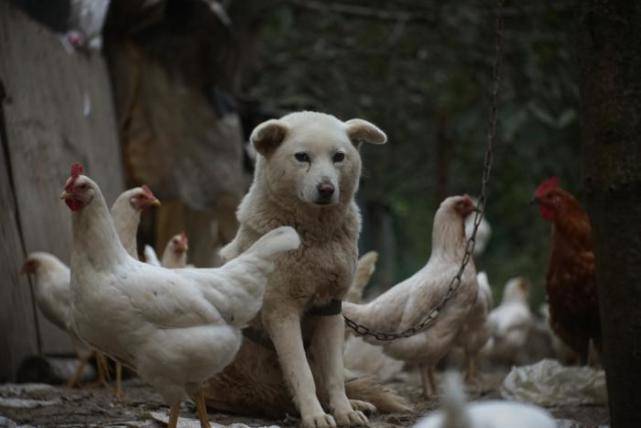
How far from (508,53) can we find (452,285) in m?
6.86

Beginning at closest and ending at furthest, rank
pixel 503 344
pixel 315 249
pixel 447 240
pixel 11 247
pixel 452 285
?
pixel 315 249 < pixel 452 285 < pixel 447 240 < pixel 11 247 < pixel 503 344

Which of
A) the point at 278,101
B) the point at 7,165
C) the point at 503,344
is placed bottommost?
the point at 503,344

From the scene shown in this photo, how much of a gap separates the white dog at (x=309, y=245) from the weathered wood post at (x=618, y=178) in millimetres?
1294

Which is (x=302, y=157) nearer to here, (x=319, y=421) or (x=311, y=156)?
(x=311, y=156)

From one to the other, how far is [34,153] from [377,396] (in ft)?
12.4

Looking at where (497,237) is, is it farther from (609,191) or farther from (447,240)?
(609,191)


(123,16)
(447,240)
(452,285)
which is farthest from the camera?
(123,16)

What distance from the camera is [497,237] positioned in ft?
80.5

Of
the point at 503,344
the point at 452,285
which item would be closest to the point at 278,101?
the point at 503,344

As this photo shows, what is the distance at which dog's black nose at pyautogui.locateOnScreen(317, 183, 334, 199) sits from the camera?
15.5 feet

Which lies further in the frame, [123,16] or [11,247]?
[123,16]

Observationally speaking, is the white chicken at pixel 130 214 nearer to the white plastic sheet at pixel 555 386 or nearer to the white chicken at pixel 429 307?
the white chicken at pixel 429 307

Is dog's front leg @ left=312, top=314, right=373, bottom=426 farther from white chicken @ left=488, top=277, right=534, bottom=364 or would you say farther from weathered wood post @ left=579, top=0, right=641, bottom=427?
white chicken @ left=488, top=277, right=534, bottom=364

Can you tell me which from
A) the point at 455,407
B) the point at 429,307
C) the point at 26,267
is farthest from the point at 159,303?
the point at 26,267
